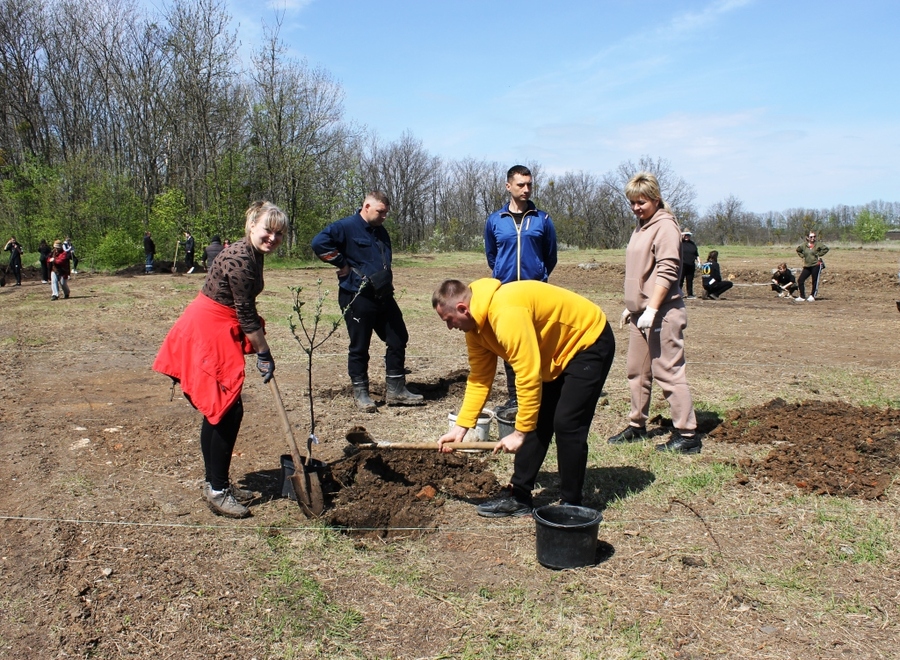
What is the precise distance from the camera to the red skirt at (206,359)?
4.00 m

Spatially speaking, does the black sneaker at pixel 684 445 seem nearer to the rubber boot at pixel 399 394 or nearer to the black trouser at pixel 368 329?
the rubber boot at pixel 399 394

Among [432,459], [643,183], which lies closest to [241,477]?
[432,459]

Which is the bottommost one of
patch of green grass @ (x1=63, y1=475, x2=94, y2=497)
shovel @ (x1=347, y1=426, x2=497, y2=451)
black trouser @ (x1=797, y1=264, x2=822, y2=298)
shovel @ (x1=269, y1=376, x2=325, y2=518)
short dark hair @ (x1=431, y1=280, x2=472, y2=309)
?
patch of green grass @ (x1=63, y1=475, x2=94, y2=497)

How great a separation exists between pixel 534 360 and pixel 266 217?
1.67 m

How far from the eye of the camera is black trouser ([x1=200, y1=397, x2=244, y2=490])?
414 centimetres

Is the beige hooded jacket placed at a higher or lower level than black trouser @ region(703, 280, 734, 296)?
higher

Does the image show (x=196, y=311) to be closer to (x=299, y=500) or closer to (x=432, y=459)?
(x=299, y=500)

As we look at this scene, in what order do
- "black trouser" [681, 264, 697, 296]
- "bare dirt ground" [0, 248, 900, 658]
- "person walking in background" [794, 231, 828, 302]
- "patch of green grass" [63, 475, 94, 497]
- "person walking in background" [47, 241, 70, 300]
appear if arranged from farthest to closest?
"black trouser" [681, 264, 697, 296] → "person walking in background" [794, 231, 828, 302] → "person walking in background" [47, 241, 70, 300] → "patch of green grass" [63, 475, 94, 497] → "bare dirt ground" [0, 248, 900, 658]

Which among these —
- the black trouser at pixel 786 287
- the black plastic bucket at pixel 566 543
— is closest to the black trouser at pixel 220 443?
the black plastic bucket at pixel 566 543

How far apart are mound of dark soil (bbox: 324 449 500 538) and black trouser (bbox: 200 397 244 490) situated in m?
0.67

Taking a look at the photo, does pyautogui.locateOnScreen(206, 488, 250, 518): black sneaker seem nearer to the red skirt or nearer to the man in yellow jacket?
the red skirt

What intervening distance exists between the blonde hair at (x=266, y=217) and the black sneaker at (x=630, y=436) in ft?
10.2

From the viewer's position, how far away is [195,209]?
137 ft

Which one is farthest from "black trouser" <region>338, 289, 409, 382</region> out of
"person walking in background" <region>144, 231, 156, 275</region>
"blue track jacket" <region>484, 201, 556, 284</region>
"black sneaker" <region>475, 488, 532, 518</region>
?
"person walking in background" <region>144, 231, 156, 275</region>
